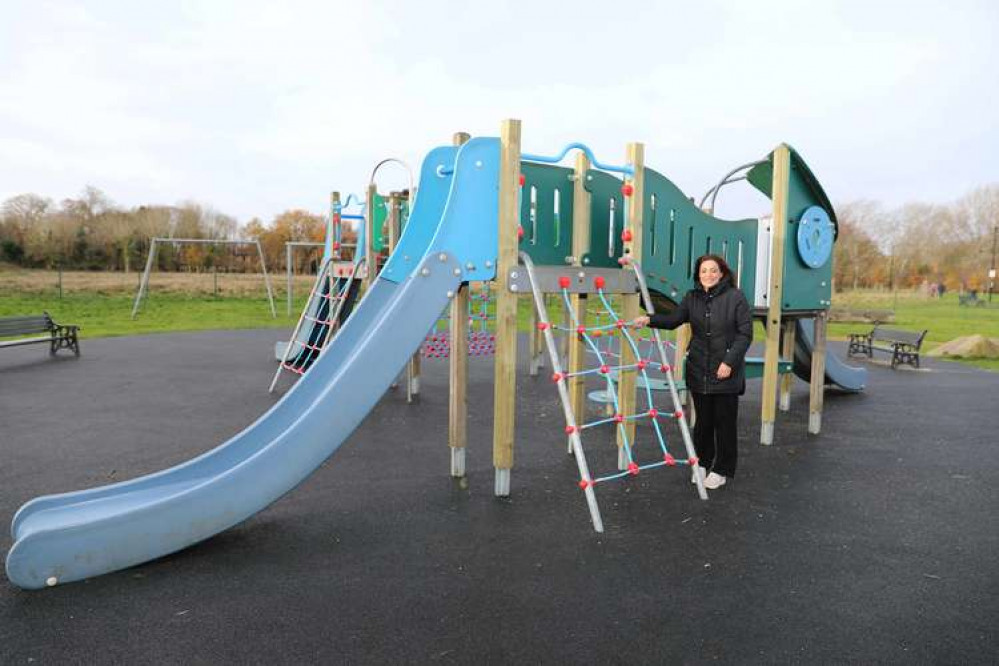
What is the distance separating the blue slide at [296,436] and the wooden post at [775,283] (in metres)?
3.05

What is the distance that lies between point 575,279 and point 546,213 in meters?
0.56

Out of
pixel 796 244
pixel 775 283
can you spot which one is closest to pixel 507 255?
pixel 775 283

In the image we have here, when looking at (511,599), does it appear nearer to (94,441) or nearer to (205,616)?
(205,616)

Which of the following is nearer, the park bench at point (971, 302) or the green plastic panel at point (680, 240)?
the green plastic panel at point (680, 240)

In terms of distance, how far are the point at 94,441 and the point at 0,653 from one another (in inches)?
147

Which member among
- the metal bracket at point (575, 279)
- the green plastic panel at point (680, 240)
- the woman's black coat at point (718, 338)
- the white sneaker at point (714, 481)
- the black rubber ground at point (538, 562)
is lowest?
the black rubber ground at point (538, 562)

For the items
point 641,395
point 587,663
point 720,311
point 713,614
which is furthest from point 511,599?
point 641,395

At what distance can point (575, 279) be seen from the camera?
15.9 ft

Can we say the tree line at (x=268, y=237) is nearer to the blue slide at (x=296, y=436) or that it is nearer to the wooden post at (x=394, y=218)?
the wooden post at (x=394, y=218)

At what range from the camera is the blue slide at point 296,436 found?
Result: 3.25 metres

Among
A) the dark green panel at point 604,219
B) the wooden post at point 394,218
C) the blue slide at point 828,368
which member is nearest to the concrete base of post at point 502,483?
the dark green panel at point 604,219

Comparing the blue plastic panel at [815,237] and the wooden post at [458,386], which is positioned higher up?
the blue plastic panel at [815,237]

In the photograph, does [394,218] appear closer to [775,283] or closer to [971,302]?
[775,283]

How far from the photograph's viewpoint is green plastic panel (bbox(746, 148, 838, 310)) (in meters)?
6.28
